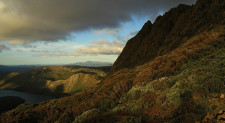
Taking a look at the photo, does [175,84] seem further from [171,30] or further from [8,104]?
[8,104]

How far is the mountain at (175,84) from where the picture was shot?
52.6ft

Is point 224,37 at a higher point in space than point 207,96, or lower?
higher

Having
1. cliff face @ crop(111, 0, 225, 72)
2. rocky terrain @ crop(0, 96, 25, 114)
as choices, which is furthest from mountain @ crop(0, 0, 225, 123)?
rocky terrain @ crop(0, 96, 25, 114)

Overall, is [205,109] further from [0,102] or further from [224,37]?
[0,102]

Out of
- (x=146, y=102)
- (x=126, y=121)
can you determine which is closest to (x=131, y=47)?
(x=146, y=102)

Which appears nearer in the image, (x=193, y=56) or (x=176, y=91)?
(x=176, y=91)

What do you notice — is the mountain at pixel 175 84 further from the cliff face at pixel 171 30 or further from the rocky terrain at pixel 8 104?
the rocky terrain at pixel 8 104

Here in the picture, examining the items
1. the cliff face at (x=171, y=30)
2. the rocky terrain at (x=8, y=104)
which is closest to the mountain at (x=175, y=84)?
the cliff face at (x=171, y=30)

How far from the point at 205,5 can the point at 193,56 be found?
178 ft

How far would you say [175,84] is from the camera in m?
22.5

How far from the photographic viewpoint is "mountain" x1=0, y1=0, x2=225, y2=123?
16047 mm

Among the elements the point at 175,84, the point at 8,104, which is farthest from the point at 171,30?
the point at 8,104

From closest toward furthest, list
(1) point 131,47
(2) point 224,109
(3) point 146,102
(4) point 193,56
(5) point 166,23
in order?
1. (2) point 224,109
2. (3) point 146,102
3. (4) point 193,56
4. (5) point 166,23
5. (1) point 131,47

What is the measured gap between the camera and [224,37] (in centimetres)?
4009
